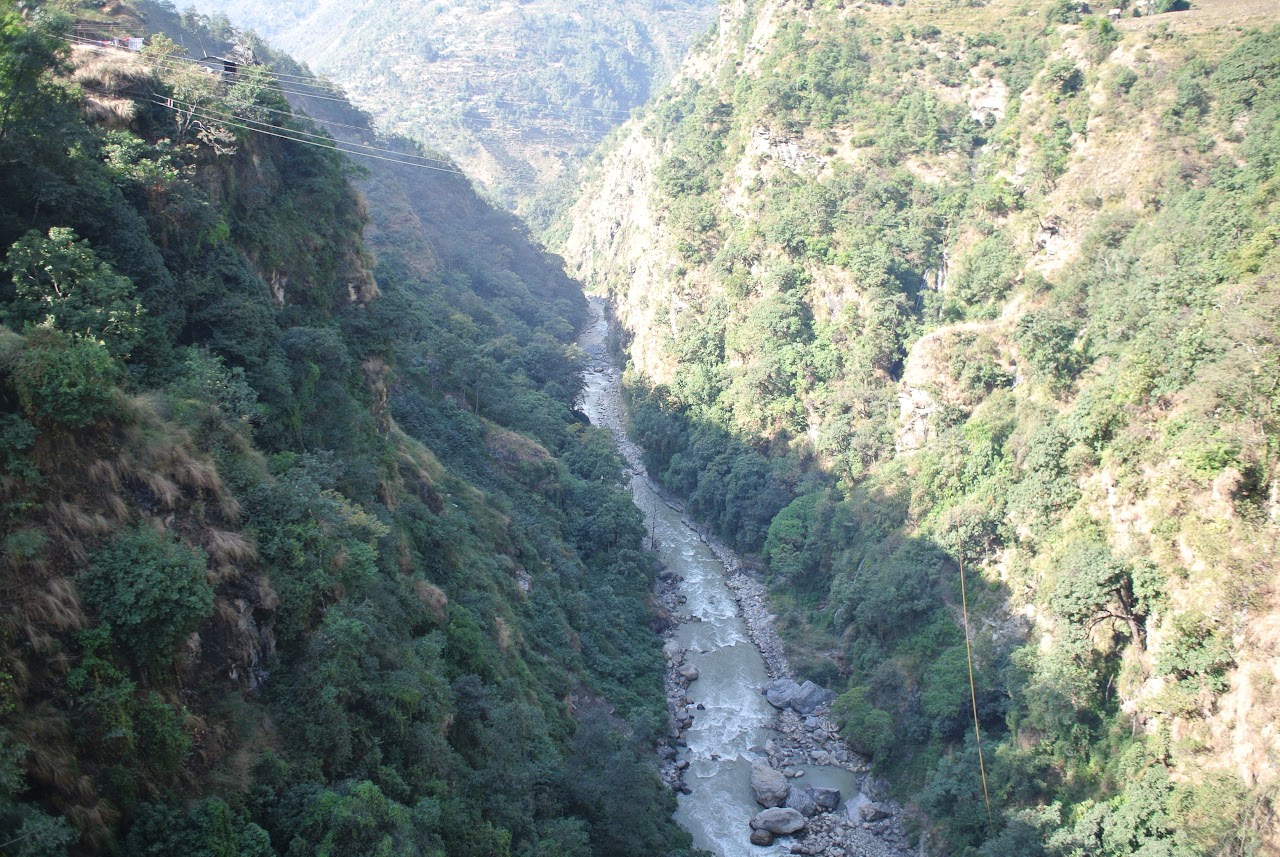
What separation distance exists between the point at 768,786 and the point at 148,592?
2362cm

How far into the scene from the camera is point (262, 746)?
1542 cm

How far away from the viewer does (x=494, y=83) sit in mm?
164375

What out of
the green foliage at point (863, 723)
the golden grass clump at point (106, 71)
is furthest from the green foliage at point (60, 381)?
the green foliage at point (863, 723)

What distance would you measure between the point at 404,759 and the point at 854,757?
799 inches

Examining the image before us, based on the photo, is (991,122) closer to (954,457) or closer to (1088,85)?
(1088,85)

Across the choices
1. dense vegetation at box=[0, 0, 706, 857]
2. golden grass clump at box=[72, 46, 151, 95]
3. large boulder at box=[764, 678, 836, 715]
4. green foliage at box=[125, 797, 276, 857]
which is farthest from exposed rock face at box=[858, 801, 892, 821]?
golden grass clump at box=[72, 46, 151, 95]

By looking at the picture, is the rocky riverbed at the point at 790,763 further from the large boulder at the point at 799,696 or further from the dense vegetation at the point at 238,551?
the dense vegetation at the point at 238,551

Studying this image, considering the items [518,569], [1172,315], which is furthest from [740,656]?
[1172,315]

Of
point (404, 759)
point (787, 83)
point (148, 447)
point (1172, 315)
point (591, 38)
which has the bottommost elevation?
point (404, 759)

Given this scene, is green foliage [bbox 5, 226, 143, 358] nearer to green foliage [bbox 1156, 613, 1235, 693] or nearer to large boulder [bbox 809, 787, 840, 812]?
large boulder [bbox 809, 787, 840, 812]

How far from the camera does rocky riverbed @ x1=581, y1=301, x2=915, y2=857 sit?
28719 millimetres

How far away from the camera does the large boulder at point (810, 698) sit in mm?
35844

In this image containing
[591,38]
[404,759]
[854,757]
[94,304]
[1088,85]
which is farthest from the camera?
[591,38]

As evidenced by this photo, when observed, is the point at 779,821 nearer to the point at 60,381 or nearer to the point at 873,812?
the point at 873,812
